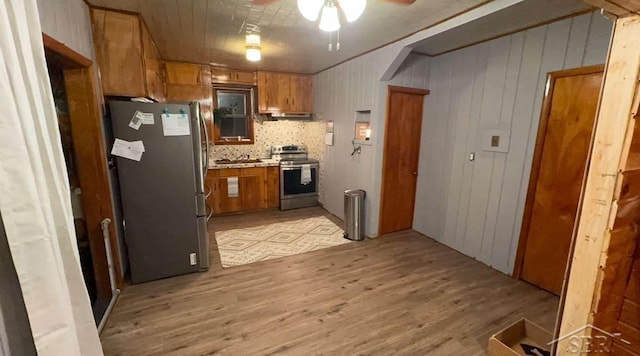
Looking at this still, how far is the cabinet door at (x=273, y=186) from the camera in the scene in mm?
4945

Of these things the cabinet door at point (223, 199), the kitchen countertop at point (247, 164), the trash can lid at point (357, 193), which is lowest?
the cabinet door at point (223, 199)

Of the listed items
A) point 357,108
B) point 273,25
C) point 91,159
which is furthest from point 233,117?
point 91,159

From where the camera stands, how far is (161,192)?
2639 mm

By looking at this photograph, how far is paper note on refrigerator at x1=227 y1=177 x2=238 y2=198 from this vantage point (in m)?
4.62

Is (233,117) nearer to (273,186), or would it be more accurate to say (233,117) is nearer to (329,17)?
(273,186)

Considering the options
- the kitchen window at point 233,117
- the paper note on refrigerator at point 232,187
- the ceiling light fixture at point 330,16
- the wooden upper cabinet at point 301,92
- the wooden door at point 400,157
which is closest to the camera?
the ceiling light fixture at point 330,16

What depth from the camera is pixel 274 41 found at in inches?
124

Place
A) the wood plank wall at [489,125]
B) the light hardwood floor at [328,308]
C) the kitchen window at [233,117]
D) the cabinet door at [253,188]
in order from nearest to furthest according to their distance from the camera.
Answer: the light hardwood floor at [328,308] < the wood plank wall at [489,125] < the cabinet door at [253,188] < the kitchen window at [233,117]

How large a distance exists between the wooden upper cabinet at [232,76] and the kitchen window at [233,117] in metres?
0.23

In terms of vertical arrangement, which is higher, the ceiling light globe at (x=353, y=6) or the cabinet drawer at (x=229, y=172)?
the ceiling light globe at (x=353, y=6)

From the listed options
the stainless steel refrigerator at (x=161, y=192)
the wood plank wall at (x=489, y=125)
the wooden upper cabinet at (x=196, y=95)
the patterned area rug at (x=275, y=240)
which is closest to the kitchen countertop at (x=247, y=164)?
the wooden upper cabinet at (x=196, y=95)

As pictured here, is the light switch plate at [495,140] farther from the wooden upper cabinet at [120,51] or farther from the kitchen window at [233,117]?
the kitchen window at [233,117]

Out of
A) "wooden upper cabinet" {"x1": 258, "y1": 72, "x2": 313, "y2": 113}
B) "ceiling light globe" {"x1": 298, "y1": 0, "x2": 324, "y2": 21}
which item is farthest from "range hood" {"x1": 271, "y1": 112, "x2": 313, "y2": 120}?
"ceiling light globe" {"x1": 298, "y1": 0, "x2": 324, "y2": 21}

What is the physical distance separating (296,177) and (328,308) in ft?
9.73
